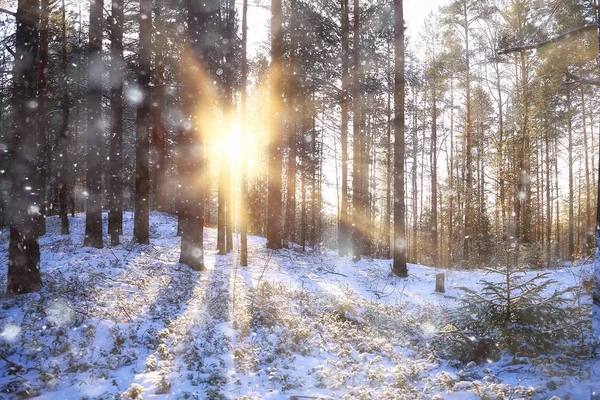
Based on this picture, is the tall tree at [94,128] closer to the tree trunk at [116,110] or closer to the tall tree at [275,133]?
the tree trunk at [116,110]

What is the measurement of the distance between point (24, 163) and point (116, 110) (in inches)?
291

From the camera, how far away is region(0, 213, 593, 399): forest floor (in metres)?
4.28

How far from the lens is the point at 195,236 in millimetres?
10250

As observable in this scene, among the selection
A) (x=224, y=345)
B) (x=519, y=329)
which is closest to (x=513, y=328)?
(x=519, y=329)

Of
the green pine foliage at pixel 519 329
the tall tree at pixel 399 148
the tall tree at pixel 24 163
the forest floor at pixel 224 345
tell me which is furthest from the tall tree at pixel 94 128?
the green pine foliage at pixel 519 329

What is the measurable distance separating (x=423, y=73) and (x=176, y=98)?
1634 cm

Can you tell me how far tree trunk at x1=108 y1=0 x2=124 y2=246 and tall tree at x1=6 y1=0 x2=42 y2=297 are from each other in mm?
5484

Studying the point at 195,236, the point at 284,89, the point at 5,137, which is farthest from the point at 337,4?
the point at 5,137

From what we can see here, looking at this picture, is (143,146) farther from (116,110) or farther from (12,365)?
(12,365)

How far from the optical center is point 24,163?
6.45 meters

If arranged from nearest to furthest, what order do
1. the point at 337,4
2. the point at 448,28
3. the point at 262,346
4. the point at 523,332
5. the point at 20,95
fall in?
the point at 523,332 < the point at 262,346 < the point at 20,95 < the point at 337,4 < the point at 448,28

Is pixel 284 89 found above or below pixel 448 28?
below

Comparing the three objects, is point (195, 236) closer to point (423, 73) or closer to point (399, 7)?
point (399, 7)

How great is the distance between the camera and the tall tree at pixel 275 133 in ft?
46.8
